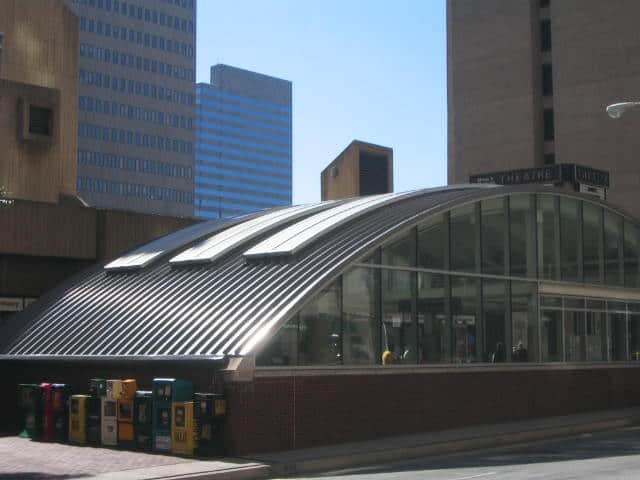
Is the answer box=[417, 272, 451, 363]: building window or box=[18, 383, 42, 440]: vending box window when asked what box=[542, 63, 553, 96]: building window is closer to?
box=[417, 272, 451, 363]: building window

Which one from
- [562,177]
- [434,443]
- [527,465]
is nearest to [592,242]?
[434,443]

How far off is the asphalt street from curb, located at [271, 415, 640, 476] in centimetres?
44

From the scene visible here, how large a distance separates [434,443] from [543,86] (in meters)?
58.5

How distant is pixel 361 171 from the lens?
44.6 m

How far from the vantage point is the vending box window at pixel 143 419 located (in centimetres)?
2117

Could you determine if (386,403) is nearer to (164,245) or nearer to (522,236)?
(522,236)

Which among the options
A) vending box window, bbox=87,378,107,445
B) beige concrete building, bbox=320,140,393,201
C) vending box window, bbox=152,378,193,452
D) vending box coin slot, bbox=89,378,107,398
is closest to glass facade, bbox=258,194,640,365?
vending box window, bbox=152,378,193,452

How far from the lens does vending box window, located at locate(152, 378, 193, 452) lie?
808 inches

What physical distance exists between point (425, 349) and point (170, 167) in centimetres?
11929

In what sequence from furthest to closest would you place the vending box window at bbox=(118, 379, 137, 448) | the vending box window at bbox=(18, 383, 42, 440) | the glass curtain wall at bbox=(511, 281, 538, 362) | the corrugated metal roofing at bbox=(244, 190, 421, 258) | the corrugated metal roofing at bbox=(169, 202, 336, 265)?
the glass curtain wall at bbox=(511, 281, 538, 362) < the corrugated metal roofing at bbox=(169, 202, 336, 265) < the corrugated metal roofing at bbox=(244, 190, 421, 258) < the vending box window at bbox=(18, 383, 42, 440) < the vending box window at bbox=(118, 379, 137, 448)

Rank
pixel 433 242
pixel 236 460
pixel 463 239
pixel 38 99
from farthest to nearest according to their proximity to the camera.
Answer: pixel 38 99 → pixel 463 239 → pixel 433 242 → pixel 236 460

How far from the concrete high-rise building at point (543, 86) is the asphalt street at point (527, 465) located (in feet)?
164

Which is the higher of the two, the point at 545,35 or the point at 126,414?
the point at 545,35

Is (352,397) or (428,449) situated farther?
(352,397)
